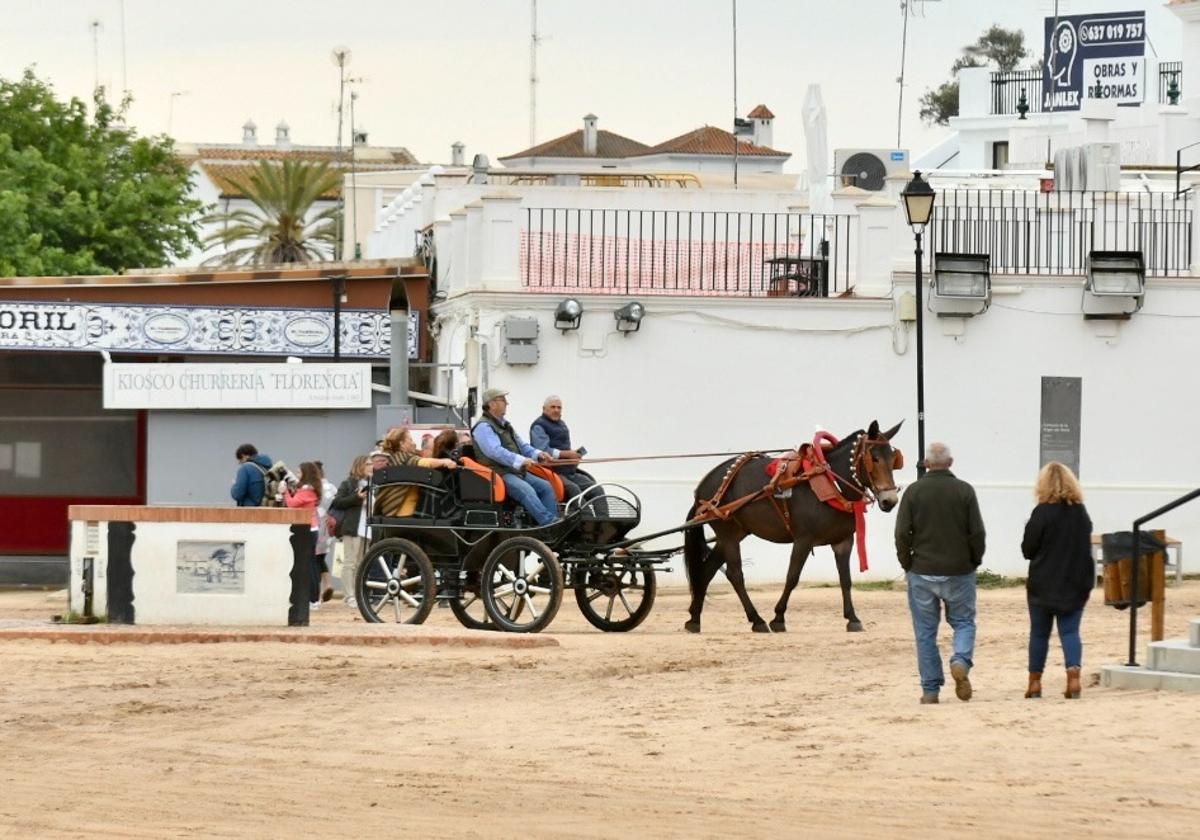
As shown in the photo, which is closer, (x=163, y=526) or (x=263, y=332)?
(x=163, y=526)

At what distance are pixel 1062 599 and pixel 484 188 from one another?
20.3 meters

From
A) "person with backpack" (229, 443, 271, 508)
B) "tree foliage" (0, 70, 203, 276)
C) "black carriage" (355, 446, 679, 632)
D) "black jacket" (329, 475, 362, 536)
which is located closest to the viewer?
"black carriage" (355, 446, 679, 632)

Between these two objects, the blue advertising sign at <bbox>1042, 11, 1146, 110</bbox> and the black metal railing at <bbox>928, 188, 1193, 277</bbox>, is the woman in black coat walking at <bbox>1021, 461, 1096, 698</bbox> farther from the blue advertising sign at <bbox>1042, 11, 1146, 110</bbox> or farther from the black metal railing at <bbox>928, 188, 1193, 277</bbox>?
the blue advertising sign at <bbox>1042, 11, 1146, 110</bbox>

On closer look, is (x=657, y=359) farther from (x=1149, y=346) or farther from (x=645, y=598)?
(x=645, y=598)

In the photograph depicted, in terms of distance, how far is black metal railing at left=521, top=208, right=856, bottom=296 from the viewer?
1133 inches

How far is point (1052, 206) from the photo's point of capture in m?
30.8

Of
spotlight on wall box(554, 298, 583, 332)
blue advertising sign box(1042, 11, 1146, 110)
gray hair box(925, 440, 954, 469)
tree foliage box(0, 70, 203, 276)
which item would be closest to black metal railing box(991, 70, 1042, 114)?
blue advertising sign box(1042, 11, 1146, 110)

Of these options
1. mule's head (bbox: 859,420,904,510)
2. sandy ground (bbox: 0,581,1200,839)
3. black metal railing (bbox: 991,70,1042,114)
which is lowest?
sandy ground (bbox: 0,581,1200,839)

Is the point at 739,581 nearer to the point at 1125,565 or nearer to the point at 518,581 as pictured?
the point at 518,581

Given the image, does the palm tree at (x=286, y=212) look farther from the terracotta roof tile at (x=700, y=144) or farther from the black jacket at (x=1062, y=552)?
the black jacket at (x=1062, y=552)

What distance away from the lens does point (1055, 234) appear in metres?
29.8

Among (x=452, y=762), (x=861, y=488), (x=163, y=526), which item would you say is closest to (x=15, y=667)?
(x=163, y=526)

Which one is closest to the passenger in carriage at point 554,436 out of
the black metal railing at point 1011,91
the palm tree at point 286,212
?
the black metal railing at point 1011,91

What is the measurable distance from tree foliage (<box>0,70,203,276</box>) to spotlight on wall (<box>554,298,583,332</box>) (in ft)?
76.0
